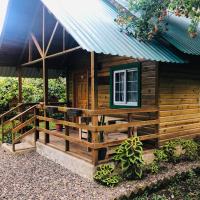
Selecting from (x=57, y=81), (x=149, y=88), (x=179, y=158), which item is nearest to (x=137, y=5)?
(x=149, y=88)

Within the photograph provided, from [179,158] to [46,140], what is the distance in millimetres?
4380

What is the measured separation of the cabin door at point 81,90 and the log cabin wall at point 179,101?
14.1ft

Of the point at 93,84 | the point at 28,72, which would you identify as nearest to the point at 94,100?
the point at 93,84

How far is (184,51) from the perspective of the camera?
7816 millimetres

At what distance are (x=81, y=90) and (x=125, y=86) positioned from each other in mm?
3242

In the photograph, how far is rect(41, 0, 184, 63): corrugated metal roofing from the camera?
21.8ft

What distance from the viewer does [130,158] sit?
22.1ft

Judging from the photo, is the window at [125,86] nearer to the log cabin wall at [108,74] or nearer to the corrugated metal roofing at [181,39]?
the log cabin wall at [108,74]

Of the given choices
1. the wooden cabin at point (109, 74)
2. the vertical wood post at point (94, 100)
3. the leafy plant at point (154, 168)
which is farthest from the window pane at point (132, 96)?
the vertical wood post at point (94, 100)

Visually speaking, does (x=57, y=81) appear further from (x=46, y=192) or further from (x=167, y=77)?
(x=46, y=192)

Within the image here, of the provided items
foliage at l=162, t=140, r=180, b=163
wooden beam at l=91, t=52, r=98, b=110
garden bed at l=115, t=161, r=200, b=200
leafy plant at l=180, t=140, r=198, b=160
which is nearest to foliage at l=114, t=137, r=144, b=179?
garden bed at l=115, t=161, r=200, b=200

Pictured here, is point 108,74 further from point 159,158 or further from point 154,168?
point 154,168

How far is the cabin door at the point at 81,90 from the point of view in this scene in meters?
12.0

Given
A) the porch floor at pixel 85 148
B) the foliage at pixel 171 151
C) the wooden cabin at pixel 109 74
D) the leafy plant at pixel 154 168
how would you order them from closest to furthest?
the wooden cabin at pixel 109 74
the leafy plant at pixel 154 168
the porch floor at pixel 85 148
the foliage at pixel 171 151
